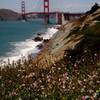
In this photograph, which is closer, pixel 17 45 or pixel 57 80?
pixel 57 80

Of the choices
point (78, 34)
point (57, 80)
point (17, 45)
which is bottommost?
point (17, 45)

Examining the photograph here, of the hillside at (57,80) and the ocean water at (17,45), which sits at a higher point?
the hillside at (57,80)

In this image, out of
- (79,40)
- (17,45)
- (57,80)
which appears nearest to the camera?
(57,80)

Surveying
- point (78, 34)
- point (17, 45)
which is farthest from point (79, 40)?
point (17, 45)

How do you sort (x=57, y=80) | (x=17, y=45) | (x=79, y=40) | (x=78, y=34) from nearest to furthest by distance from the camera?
(x=57, y=80)
(x=79, y=40)
(x=78, y=34)
(x=17, y=45)

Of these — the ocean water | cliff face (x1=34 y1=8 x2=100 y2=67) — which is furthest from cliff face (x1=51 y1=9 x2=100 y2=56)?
the ocean water

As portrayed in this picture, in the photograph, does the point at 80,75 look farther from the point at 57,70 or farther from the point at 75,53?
the point at 75,53

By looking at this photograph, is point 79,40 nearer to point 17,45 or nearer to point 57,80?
point 57,80

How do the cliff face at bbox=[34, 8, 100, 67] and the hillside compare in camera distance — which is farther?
the cliff face at bbox=[34, 8, 100, 67]

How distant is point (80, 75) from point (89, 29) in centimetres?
496

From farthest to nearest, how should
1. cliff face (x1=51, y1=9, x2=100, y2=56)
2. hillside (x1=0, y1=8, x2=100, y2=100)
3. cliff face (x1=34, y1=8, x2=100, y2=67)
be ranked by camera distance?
1. cliff face (x1=51, y1=9, x2=100, y2=56)
2. cliff face (x1=34, y1=8, x2=100, y2=67)
3. hillside (x1=0, y1=8, x2=100, y2=100)

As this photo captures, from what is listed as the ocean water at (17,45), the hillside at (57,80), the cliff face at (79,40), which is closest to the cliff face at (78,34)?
the cliff face at (79,40)

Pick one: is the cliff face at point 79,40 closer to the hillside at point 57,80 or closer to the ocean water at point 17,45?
the hillside at point 57,80

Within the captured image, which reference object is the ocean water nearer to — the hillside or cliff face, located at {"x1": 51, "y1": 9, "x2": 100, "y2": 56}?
cliff face, located at {"x1": 51, "y1": 9, "x2": 100, "y2": 56}
